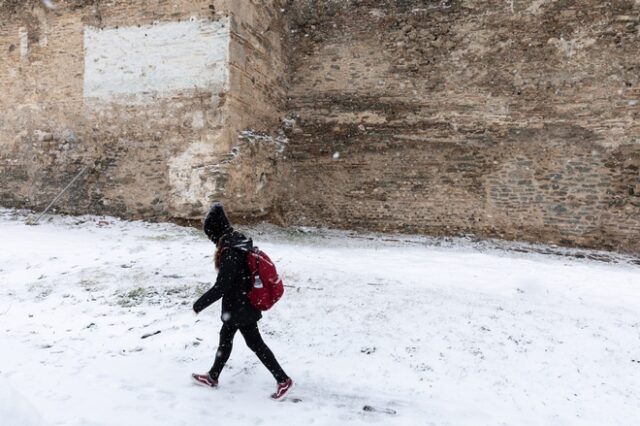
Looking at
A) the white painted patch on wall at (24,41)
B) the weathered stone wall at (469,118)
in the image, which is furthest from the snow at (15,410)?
the white painted patch on wall at (24,41)

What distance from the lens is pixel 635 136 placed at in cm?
893

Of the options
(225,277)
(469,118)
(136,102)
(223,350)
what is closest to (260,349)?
(223,350)

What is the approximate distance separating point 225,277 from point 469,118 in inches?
310

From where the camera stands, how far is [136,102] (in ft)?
29.9

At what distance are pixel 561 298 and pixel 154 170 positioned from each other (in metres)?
7.04

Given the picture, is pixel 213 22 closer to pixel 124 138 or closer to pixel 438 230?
pixel 124 138

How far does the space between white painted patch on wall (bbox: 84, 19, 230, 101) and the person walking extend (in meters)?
5.69

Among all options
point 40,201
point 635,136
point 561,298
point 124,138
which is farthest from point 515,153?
point 40,201

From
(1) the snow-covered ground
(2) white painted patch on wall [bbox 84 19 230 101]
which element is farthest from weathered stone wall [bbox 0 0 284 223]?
(1) the snow-covered ground

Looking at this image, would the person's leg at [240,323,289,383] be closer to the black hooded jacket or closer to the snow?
the black hooded jacket

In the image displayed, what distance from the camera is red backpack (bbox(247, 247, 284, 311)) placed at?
11.0ft

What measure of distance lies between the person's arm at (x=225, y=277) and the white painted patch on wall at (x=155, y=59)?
589cm

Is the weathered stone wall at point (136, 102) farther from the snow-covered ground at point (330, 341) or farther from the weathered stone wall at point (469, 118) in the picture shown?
the snow-covered ground at point (330, 341)

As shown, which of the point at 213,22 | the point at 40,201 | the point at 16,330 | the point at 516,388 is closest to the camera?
the point at 516,388
